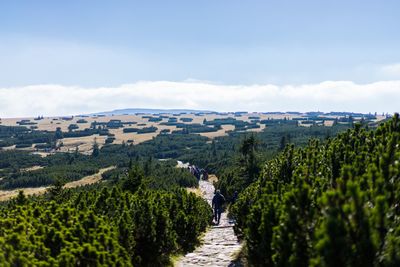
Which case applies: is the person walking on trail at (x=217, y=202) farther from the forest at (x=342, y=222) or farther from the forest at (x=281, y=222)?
the forest at (x=342, y=222)

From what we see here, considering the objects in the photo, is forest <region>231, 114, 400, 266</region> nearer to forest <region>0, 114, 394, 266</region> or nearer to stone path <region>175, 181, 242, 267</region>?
forest <region>0, 114, 394, 266</region>

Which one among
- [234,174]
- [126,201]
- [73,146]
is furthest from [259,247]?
[73,146]

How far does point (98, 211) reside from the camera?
13859 millimetres

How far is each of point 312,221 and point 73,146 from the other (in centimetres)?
14633

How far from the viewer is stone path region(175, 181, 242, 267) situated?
47.2 ft

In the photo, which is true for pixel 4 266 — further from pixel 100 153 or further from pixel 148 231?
pixel 100 153

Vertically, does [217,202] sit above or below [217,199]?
below

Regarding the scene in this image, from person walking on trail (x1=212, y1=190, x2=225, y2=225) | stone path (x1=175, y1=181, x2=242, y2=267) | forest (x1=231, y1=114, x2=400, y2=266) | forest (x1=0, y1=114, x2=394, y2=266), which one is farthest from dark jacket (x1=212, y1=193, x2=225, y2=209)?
forest (x1=231, y1=114, x2=400, y2=266)

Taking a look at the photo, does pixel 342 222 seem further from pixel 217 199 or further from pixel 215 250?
pixel 217 199

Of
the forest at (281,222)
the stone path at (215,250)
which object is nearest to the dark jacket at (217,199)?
the stone path at (215,250)

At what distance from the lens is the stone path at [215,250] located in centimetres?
1438

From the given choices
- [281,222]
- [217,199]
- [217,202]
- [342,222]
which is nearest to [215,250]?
[217,199]

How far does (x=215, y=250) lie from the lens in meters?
16.6

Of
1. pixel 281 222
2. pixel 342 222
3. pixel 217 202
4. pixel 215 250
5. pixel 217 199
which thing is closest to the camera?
pixel 342 222
